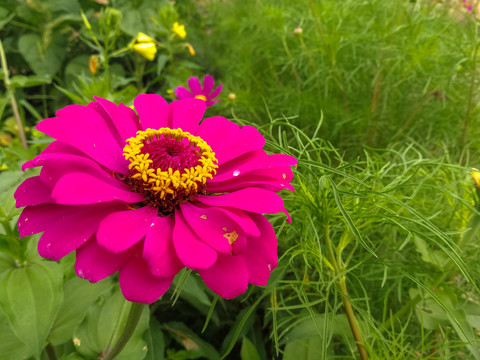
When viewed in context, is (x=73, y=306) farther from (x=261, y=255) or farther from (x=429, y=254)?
(x=429, y=254)

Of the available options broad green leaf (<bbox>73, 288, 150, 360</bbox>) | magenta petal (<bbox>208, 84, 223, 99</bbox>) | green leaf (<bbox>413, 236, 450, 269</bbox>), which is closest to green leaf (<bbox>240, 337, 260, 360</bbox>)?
broad green leaf (<bbox>73, 288, 150, 360</bbox>)

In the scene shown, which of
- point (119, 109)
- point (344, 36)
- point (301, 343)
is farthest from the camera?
point (344, 36)

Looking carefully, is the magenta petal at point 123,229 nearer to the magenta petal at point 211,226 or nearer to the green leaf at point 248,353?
the magenta petal at point 211,226

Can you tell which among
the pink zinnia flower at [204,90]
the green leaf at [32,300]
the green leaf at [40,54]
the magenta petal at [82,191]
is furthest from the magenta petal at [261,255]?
the green leaf at [40,54]

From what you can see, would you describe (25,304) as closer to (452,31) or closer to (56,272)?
(56,272)

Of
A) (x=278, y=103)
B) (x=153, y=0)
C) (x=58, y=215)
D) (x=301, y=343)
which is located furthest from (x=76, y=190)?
(x=153, y=0)

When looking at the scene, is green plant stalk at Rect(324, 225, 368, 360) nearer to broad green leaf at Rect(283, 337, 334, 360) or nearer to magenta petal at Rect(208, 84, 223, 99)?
broad green leaf at Rect(283, 337, 334, 360)
